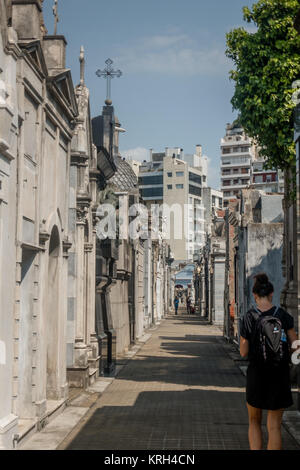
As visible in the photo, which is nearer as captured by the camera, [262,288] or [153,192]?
[262,288]

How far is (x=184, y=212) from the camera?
121 meters

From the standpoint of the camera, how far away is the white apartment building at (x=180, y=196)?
121062mm

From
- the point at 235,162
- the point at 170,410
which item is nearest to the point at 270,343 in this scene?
the point at 170,410

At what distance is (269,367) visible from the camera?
21.8 feet

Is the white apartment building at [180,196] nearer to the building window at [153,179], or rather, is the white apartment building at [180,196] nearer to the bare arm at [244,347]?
the building window at [153,179]

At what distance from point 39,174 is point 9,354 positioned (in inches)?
129

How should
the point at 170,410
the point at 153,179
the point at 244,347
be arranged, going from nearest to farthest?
1. the point at 244,347
2. the point at 170,410
3. the point at 153,179

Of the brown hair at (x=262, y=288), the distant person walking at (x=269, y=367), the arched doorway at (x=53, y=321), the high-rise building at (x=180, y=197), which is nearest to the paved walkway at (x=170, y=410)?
the arched doorway at (x=53, y=321)

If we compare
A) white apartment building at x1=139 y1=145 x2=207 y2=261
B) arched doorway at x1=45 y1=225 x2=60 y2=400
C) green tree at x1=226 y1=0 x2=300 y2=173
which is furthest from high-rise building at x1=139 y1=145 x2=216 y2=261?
arched doorway at x1=45 y1=225 x2=60 y2=400

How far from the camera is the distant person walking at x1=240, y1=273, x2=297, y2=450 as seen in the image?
6.62 meters

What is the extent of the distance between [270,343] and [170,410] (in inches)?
244

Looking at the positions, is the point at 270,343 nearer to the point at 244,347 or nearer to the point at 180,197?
the point at 244,347

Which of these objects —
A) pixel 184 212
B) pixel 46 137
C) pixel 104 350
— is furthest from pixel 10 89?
pixel 184 212

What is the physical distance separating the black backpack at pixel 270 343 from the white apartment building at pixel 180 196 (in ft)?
368
